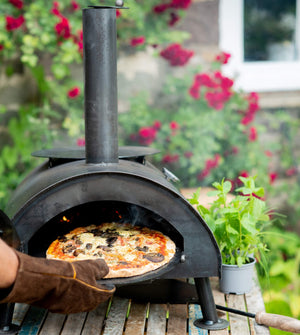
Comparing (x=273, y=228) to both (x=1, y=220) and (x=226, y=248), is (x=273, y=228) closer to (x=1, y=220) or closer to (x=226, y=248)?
(x=226, y=248)

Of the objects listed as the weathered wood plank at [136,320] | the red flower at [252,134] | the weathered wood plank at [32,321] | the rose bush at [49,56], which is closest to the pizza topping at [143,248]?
the weathered wood plank at [136,320]

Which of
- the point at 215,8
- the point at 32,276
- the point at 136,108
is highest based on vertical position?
the point at 215,8

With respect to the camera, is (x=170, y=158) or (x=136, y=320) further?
(x=170, y=158)

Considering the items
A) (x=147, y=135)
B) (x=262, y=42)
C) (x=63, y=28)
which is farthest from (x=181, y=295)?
(x=262, y=42)

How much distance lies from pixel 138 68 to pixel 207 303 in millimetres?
2494

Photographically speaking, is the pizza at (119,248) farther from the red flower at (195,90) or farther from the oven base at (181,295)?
the red flower at (195,90)

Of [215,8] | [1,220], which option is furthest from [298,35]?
[1,220]

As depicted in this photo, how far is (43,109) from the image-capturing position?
4.21m

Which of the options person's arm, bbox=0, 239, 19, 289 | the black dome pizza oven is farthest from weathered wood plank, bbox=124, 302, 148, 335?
person's arm, bbox=0, 239, 19, 289

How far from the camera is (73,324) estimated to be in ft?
8.32

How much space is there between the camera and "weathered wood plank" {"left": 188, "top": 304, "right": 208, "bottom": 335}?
A: 2.42m

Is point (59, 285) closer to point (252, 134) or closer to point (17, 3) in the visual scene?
point (17, 3)

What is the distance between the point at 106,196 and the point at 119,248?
0.25 metres

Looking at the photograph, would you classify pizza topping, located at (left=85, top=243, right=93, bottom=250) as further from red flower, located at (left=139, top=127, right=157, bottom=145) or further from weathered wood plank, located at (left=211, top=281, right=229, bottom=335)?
red flower, located at (left=139, top=127, right=157, bottom=145)
